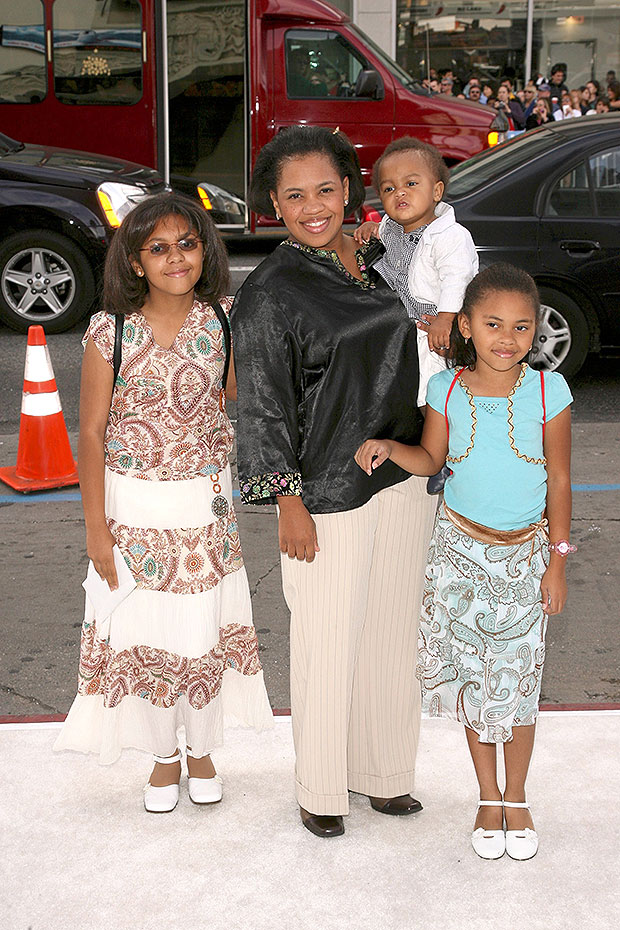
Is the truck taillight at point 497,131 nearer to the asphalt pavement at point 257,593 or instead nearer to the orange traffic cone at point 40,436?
the asphalt pavement at point 257,593

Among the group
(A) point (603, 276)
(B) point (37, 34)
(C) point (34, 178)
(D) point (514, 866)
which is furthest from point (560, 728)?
(B) point (37, 34)

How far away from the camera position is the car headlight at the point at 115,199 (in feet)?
31.3

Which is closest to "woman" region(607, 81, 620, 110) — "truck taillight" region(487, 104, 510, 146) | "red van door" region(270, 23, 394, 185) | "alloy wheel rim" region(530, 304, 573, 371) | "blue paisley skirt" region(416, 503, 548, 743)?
"truck taillight" region(487, 104, 510, 146)

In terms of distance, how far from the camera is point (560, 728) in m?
3.63

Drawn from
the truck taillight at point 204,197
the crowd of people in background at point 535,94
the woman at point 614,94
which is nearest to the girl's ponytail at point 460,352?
the truck taillight at point 204,197

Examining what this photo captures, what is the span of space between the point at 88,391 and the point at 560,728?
5.79ft

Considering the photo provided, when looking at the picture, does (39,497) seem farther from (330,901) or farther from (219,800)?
(330,901)

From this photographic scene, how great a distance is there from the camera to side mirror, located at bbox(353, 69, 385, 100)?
12648 mm

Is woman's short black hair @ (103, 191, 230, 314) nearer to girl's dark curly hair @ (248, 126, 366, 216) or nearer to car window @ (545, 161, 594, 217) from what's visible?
girl's dark curly hair @ (248, 126, 366, 216)

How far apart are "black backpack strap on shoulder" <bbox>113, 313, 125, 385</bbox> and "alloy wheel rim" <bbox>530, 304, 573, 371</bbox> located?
5374mm

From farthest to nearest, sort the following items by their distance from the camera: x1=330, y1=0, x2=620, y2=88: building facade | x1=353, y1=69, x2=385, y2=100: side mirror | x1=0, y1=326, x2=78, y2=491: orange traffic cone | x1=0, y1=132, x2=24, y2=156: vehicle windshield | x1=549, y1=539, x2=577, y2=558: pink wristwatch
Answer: x1=330, y1=0, x2=620, y2=88: building facade < x1=353, y1=69, x2=385, y2=100: side mirror < x1=0, y1=132, x2=24, y2=156: vehicle windshield < x1=0, y1=326, x2=78, y2=491: orange traffic cone < x1=549, y1=539, x2=577, y2=558: pink wristwatch

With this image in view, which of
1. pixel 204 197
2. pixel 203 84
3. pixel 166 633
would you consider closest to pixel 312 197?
pixel 166 633

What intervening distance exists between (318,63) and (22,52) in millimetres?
3188

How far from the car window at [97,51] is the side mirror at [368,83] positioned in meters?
2.37
